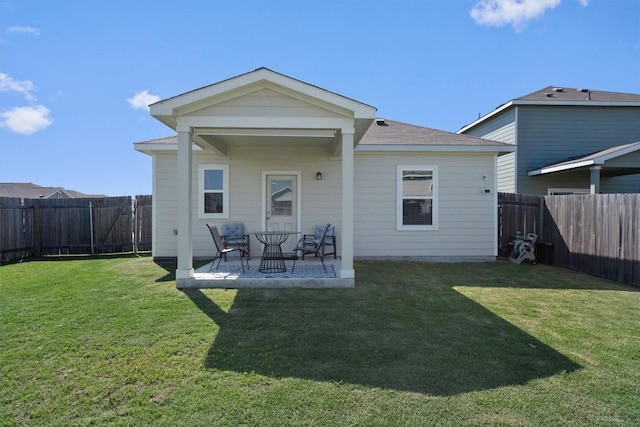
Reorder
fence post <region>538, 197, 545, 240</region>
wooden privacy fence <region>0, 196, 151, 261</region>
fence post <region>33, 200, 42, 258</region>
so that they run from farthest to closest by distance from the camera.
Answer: fence post <region>33, 200, 42, 258</region>
wooden privacy fence <region>0, 196, 151, 261</region>
fence post <region>538, 197, 545, 240</region>

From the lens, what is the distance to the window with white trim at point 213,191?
8.38 m

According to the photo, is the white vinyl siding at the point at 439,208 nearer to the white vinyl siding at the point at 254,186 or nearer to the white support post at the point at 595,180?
the white vinyl siding at the point at 254,186

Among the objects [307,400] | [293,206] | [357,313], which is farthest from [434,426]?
[293,206]

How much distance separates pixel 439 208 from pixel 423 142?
1.65 meters

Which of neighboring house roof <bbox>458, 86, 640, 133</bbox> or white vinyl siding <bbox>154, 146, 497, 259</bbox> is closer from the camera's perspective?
white vinyl siding <bbox>154, 146, 497, 259</bbox>

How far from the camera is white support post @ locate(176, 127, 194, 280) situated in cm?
568

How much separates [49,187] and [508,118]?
2685cm

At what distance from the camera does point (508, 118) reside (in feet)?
40.5

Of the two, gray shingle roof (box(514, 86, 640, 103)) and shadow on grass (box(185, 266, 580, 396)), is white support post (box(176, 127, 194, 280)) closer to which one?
shadow on grass (box(185, 266, 580, 396))

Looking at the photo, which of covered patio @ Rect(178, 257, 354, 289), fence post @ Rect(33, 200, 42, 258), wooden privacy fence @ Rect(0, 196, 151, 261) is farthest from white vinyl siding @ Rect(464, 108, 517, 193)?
fence post @ Rect(33, 200, 42, 258)

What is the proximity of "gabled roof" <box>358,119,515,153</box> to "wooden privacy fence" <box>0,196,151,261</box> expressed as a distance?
6690mm

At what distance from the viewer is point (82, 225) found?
998 centimetres

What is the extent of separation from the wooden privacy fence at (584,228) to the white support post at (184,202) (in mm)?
7615

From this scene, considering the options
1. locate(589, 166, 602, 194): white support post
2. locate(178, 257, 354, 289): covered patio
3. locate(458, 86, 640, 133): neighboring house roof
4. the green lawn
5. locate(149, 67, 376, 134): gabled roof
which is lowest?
the green lawn
